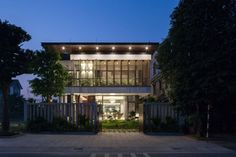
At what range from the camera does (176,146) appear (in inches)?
925

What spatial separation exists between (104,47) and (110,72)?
12.0 feet

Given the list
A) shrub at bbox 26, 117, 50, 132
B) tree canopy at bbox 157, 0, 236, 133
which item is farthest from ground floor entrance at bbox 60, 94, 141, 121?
tree canopy at bbox 157, 0, 236, 133

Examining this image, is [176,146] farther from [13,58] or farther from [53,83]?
[53,83]

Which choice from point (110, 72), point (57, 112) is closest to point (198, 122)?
point (57, 112)

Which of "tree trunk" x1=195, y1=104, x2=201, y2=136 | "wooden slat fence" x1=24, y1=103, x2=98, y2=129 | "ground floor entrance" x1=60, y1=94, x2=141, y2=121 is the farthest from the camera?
"ground floor entrance" x1=60, y1=94, x2=141, y2=121

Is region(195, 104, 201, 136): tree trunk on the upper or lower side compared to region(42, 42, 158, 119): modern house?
lower

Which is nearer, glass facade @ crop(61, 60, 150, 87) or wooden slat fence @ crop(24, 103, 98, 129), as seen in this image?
wooden slat fence @ crop(24, 103, 98, 129)

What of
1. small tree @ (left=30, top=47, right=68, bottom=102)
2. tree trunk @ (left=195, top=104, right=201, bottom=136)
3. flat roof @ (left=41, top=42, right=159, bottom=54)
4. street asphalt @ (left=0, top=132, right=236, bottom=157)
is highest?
flat roof @ (left=41, top=42, right=159, bottom=54)

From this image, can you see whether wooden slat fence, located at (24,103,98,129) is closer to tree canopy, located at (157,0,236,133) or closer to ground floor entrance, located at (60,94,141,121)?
tree canopy, located at (157,0,236,133)

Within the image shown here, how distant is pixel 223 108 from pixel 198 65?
429 cm

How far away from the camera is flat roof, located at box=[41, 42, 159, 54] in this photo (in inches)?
2272

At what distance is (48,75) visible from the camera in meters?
39.3

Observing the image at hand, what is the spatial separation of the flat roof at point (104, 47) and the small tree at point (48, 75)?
17.3 meters

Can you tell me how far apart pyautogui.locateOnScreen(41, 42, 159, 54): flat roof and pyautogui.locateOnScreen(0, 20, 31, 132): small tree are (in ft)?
86.0
